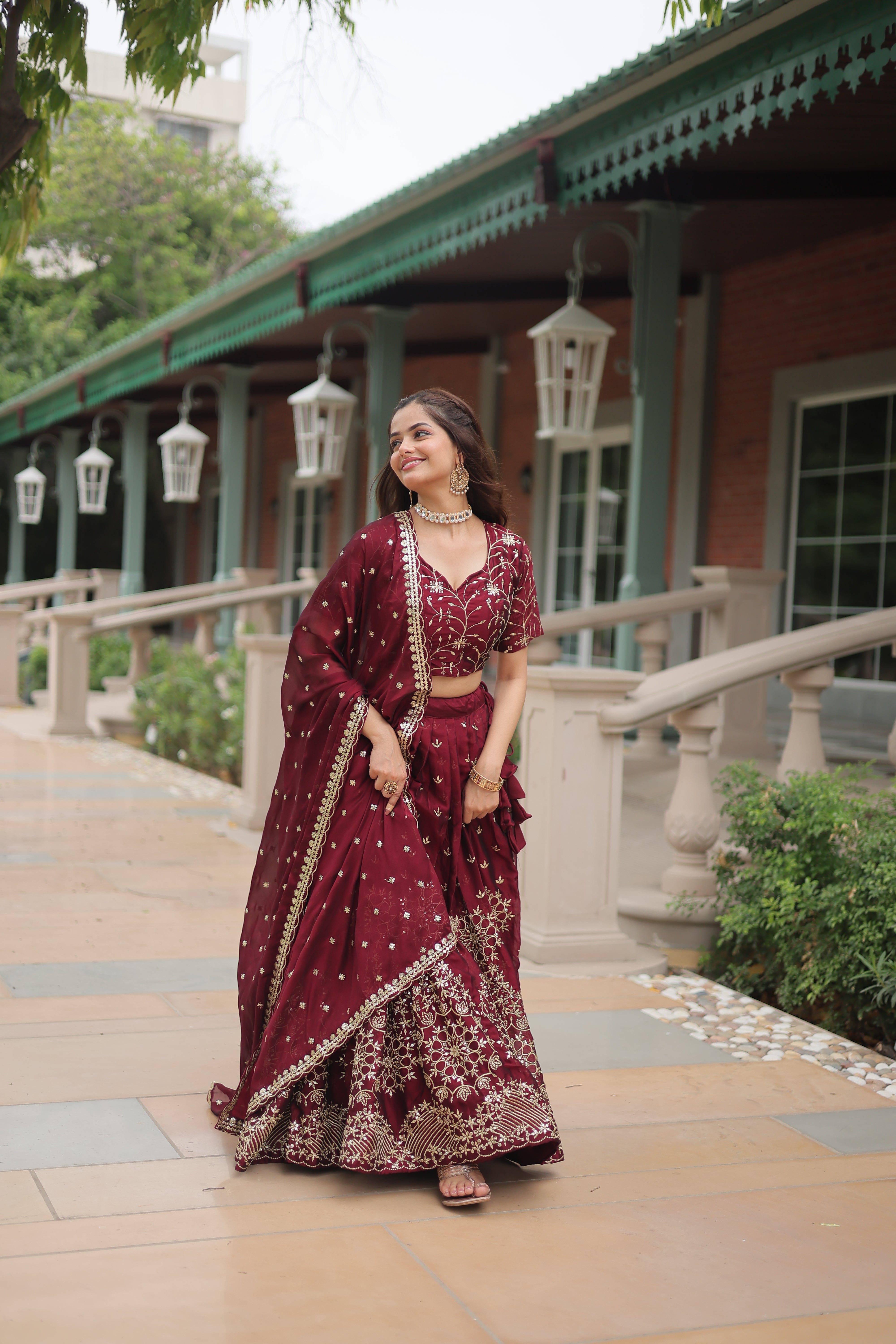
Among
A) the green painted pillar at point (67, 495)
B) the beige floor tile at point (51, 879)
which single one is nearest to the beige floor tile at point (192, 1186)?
the beige floor tile at point (51, 879)

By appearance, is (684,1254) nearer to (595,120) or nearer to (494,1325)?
(494,1325)

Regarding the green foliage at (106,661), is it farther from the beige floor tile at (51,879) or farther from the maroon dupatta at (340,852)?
the maroon dupatta at (340,852)

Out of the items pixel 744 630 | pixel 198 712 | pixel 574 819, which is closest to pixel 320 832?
pixel 574 819

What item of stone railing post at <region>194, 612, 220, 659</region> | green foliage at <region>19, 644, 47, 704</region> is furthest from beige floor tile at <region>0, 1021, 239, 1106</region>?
green foliage at <region>19, 644, 47, 704</region>

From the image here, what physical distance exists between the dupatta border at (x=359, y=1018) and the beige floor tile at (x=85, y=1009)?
4.56 ft

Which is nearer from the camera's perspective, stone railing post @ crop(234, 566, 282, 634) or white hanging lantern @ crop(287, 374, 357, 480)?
white hanging lantern @ crop(287, 374, 357, 480)

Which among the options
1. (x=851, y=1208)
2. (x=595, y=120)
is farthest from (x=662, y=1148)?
(x=595, y=120)

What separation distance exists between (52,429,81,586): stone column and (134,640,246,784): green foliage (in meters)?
7.32

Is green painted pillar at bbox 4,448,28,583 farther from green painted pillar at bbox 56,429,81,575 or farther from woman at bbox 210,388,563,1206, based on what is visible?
woman at bbox 210,388,563,1206

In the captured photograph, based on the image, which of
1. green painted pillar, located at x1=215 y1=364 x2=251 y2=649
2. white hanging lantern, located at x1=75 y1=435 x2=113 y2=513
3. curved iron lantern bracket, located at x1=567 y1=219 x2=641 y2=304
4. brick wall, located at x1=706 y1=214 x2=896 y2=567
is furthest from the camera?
white hanging lantern, located at x1=75 y1=435 x2=113 y2=513

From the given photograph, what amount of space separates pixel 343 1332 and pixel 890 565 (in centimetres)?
772

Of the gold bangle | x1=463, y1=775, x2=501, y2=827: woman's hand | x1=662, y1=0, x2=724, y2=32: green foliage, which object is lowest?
x1=463, y1=775, x2=501, y2=827: woman's hand

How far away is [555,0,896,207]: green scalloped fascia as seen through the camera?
5457 mm

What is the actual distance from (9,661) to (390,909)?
1343 centimetres
